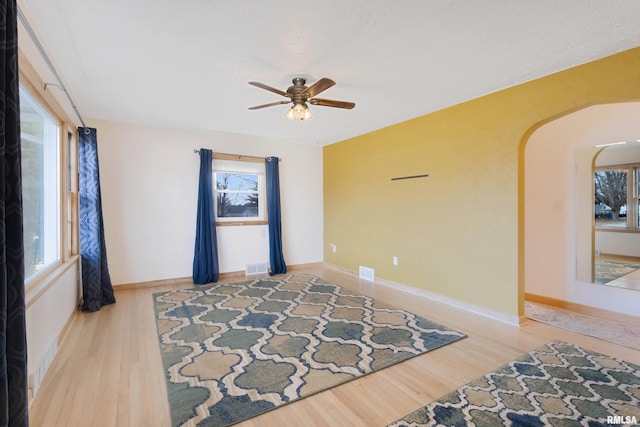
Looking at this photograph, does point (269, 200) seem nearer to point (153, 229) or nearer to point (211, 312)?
point (153, 229)

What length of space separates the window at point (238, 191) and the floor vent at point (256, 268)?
78cm

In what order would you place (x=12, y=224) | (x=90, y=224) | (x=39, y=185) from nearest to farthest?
(x=12, y=224)
(x=39, y=185)
(x=90, y=224)

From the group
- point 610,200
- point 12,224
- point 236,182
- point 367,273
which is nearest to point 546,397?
point 610,200

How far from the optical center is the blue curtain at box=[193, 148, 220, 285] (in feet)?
16.1

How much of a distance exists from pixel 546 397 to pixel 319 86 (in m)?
2.87

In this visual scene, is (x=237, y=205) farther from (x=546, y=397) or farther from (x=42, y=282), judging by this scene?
(x=546, y=397)

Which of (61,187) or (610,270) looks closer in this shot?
(61,187)

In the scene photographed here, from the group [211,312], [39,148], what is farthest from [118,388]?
[39,148]

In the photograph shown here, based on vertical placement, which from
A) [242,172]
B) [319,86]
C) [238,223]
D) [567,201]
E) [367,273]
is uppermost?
[319,86]

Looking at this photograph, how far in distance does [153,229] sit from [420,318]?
13.4 ft

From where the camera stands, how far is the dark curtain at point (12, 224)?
43.9 inches

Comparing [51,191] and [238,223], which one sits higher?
[51,191]

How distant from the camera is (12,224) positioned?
1173 mm

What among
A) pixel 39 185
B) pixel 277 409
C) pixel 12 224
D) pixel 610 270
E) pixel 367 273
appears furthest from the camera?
pixel 367 273
